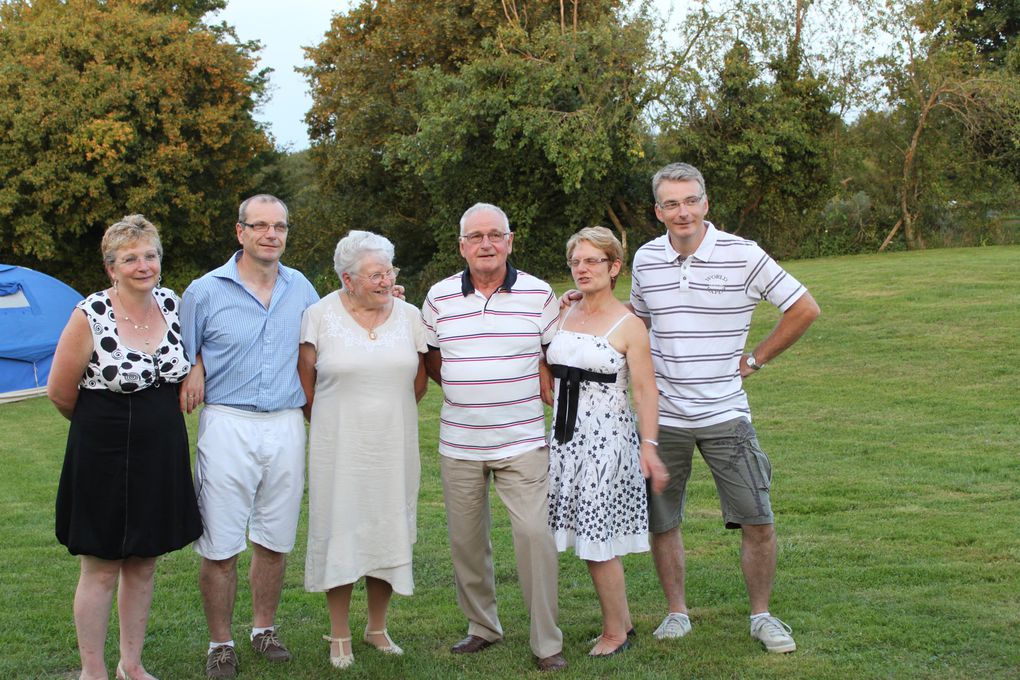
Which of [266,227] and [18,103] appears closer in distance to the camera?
[266,227]

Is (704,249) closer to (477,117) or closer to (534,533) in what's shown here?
(534,533)

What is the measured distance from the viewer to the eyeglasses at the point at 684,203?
4160 mm

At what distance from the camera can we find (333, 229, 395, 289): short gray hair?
4.07m

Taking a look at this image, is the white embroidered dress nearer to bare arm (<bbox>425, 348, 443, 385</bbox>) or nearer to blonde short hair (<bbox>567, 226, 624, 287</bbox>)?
bare arm (<bbox>425, 348, 443, 385</bbox>)

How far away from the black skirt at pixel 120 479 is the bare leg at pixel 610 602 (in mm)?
1654

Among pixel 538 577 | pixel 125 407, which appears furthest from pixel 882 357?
pixel 125 407

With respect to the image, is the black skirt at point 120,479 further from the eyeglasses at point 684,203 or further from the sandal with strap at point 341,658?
the eyeglasses at point 684,203

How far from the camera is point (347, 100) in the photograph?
81.9 ft

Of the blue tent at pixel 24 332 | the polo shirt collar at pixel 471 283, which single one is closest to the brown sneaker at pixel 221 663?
the polo shirt collar at pixel 471 283

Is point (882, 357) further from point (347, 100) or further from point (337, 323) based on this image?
point (347, 100)

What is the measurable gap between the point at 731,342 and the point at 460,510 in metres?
1.32

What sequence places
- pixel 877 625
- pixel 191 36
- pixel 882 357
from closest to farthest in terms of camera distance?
pixel 877 625
pixel 882 357
pixel 191 36

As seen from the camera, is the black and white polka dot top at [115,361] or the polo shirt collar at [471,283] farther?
the polo shirt collar at [471,283]

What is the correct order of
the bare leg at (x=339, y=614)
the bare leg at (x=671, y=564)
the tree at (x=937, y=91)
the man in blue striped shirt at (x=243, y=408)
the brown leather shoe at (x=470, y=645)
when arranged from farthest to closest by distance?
1. the tree at (x=937, y=91)
2. the bare leg at (x=671, y=564)
3. the brown leather shoe at (x=470, y=645)
4. the bare leg at (x=339, y=614)
5. the man in blue striped shirt at (x=243, y=408)
